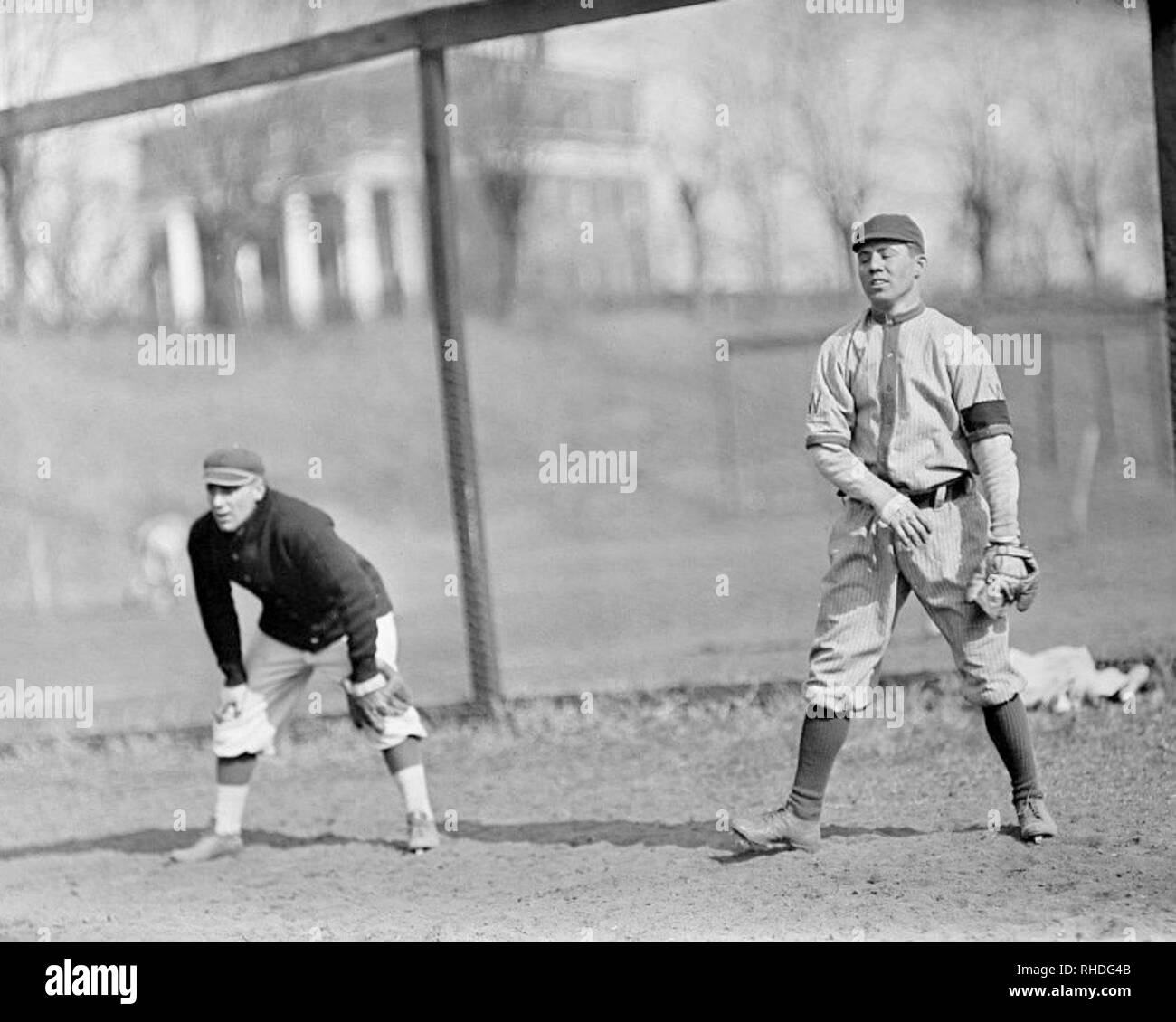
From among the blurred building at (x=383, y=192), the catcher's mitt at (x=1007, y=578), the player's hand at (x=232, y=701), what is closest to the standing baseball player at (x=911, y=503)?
the catcher's mitt at (x=1007, y=578)

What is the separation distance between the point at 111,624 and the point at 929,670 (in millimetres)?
10306

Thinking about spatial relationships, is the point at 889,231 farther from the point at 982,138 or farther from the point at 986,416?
the point at 982,138

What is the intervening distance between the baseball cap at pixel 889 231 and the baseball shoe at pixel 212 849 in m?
2.98

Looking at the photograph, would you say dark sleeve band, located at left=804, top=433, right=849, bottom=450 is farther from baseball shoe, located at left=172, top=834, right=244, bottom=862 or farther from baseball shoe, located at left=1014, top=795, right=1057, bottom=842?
baseball shoe, located at left=172, top=834, right=244, bottom=862

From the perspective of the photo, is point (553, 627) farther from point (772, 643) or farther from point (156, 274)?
point (156, 274)

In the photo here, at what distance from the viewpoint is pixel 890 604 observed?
5.07m

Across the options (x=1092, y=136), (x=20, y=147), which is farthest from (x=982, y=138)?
(x=20, y=147)

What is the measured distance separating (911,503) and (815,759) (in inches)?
31.2

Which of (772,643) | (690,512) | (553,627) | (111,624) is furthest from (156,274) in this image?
(772,643)

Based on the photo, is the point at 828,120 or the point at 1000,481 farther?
the point at 828,120

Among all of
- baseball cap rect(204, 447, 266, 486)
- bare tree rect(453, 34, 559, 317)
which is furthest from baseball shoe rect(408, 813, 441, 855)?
bare tree rect(453, 34, 559, 317)

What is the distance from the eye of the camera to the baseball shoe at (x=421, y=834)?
6004 mm

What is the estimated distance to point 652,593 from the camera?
15.9 m

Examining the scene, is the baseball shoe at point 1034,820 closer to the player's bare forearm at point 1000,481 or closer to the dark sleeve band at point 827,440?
the player's bare forearm at point 1000,481
